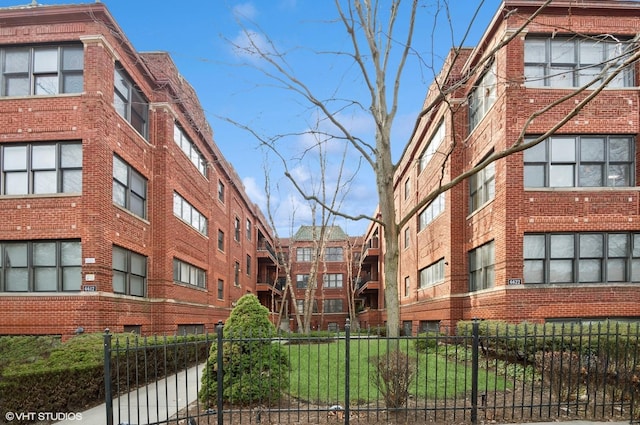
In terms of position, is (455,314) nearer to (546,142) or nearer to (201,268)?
(546,142)

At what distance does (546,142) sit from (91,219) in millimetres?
14578

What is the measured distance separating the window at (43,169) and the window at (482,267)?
13999 millimetres

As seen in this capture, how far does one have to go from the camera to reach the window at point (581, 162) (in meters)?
16.2

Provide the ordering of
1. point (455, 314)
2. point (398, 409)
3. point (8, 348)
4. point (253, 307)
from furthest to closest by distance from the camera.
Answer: point (455, 314)
point (8, 348)
point (253, 307)
point (398, 409)

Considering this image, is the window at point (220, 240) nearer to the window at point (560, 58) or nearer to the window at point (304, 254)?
the window at point (560, 58)

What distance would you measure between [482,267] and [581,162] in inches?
202

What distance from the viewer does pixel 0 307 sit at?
A: 1493 cm

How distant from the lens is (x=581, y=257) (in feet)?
52.9

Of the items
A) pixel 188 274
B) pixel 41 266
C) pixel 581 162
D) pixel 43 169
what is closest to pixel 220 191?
pixel 188 274

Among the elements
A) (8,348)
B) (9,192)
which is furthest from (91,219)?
(8,348)

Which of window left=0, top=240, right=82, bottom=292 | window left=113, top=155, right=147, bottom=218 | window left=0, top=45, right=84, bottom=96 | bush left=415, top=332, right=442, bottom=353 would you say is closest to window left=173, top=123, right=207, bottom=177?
window left=113, top=155, right=147, bottom=218

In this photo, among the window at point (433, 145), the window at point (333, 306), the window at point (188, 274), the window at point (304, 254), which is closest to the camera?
the window at point (188, 274)

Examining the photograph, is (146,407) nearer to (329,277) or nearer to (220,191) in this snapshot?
(220,191)

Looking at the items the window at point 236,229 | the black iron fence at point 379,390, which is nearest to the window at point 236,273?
the window at point 236,229
